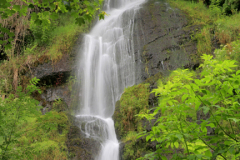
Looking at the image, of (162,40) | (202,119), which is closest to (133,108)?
(162,40)

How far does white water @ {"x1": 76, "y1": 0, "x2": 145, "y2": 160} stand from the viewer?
27.8ft

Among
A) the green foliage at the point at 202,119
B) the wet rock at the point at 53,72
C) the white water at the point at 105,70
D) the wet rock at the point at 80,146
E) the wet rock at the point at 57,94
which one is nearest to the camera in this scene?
the green foliage at the point at 202,119

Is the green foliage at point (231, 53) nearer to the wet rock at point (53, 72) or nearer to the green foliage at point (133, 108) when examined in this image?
the green foliage at point (133, 108)

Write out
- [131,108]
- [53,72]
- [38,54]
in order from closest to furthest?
1. [131,108]
2. [53,72]
3. [38,54]

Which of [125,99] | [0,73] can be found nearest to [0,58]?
[0,73]

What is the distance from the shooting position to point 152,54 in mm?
8828

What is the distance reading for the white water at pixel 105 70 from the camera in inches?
334

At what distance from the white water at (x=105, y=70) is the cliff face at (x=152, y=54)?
511 mm

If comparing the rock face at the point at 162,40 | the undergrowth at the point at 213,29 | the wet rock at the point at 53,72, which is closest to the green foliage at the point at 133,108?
the rock face at the point at 162,40

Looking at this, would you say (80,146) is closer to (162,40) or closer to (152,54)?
(152,54)

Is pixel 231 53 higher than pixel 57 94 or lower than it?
higher

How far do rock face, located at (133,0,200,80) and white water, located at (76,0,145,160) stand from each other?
22.8 inches

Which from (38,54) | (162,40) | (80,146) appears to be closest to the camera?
(80,146)

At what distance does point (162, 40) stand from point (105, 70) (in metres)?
3.50
